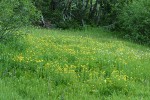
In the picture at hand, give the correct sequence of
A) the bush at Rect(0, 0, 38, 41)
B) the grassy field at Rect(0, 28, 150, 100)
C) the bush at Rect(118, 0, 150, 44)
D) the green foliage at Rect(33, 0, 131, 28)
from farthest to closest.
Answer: the green foliage at Rect(33, 0, 131, 28) → the bush at Rect(118, 0, 150, 44) → the bush at Rect(0, 0, 38, 41) → the grassy field at Rect(0, 28, 150, 100)

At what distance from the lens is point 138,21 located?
29.5 metres

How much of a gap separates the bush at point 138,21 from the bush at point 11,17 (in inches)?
624

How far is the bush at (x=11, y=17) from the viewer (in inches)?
513

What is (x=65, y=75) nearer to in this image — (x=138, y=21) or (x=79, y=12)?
(x=138, y=21)

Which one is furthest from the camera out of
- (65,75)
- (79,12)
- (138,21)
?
(79,12)

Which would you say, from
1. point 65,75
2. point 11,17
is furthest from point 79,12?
point 65,75

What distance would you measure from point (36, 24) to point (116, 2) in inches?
328

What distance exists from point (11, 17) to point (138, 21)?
710 inches

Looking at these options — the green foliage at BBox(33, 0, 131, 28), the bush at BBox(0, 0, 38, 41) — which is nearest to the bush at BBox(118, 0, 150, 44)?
the green foliage at BBox(33, 0, 131, 28)

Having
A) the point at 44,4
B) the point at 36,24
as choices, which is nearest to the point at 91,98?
the point at 36,24

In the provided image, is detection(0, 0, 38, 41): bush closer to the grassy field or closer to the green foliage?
the grassy field

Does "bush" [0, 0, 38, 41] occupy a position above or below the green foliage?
above

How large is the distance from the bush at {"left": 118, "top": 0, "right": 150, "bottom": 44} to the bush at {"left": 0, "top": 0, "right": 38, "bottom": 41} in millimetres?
15849

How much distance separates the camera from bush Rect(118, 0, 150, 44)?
28625mm
